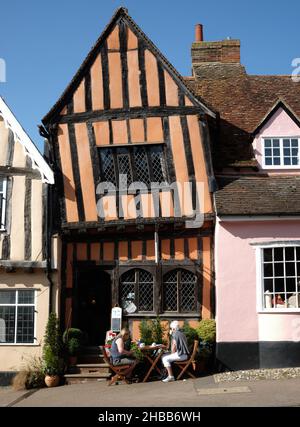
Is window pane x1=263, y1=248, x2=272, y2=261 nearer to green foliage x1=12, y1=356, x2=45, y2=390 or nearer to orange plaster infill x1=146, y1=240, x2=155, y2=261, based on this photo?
orange plaster infill x1=146, y1=240, x2=155, y2=261

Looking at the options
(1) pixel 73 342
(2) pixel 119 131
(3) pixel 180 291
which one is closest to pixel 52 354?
(1) pixel 73 342

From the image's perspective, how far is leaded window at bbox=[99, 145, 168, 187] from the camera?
15336 mm

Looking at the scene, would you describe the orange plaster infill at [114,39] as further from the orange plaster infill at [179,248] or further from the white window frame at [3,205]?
the orange plaster infill at [179,248]

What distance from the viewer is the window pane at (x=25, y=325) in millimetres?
15008

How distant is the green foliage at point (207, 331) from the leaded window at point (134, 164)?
12.5 feet

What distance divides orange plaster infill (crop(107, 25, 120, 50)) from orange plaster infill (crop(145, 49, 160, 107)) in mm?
914

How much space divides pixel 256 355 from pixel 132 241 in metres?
4.30

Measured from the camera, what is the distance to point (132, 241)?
15.5 m

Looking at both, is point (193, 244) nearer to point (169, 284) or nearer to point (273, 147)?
point (169, 284)

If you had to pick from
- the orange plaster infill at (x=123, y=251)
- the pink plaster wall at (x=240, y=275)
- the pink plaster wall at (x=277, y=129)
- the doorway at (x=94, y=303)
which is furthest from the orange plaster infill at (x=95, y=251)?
the pink plaster wall at (x=277, y=129)

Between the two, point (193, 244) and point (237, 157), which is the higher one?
point (237, 157)

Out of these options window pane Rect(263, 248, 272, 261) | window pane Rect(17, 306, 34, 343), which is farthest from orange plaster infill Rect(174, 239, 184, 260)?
window pane Rect(17, 306, 34, 343)
